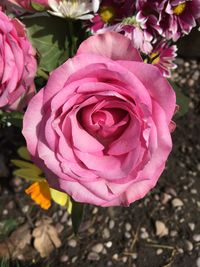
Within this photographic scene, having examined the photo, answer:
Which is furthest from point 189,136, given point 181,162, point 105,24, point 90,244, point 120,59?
point 120,59

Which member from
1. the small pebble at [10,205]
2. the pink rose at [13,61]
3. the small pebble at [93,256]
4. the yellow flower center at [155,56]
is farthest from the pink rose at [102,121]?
the small pebble at [10,205]

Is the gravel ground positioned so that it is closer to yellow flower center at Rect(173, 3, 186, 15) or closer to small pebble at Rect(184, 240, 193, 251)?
small pebble at Rect(184, 240, 193, 251)

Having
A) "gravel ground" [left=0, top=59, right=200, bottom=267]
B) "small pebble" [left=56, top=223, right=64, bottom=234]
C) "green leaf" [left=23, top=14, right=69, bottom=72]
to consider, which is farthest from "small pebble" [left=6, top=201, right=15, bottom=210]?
"green leaf" [left=23, top=14, right=69, bottom=72]

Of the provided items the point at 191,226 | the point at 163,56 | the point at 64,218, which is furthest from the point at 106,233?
the point at 163,56

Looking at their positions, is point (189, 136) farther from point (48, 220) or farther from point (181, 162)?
point (48, 220)

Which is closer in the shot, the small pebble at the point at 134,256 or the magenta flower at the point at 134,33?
the magenta flower at the point at 134,33

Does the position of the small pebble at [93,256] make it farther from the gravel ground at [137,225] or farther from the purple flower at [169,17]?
the purple flower at [169,17]
